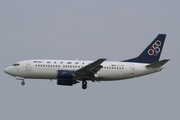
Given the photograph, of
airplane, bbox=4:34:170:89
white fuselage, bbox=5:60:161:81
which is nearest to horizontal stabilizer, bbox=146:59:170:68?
airplane, bbox=4:34:170:89

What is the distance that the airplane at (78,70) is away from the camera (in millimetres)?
62875

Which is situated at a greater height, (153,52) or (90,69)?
(153,52)

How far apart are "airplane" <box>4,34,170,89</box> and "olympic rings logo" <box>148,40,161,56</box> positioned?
9.03 ft

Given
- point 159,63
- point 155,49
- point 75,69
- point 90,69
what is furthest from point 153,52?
point 75,69

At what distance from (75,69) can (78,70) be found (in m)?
1.45

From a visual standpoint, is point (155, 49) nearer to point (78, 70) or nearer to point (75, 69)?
point (75, 69)

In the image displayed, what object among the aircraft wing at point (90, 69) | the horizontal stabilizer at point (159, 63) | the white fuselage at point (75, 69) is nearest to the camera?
the horizontal stabilizer at point (159, 63)

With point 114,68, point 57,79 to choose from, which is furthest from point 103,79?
point 57,79

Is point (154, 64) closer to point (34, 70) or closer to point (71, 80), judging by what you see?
point (71, 80)

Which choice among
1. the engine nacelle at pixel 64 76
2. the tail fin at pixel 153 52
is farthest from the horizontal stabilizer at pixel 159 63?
the engine nacelle at pixel 64 76

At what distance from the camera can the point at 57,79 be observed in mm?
63906

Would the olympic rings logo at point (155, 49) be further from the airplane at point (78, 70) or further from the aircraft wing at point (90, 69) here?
the aircraft wing at point (90, 69)

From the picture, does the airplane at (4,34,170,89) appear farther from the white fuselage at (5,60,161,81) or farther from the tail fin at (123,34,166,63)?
the tail fin at (123,34,166,63)

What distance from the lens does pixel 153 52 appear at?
67312 mm
